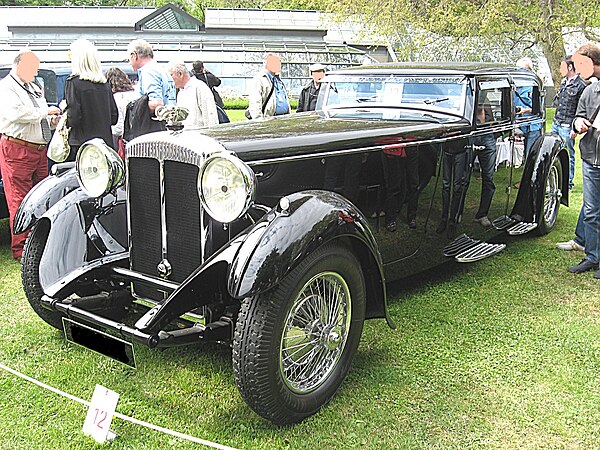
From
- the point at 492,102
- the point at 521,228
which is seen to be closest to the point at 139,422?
the point at 492,102

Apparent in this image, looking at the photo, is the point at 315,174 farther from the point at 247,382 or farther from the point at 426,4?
the point at 426,4

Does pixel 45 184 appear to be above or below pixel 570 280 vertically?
above

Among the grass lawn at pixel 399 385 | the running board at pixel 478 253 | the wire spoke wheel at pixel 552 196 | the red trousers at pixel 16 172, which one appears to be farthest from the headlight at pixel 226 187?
the wire spoke wheel at pixel 552 196

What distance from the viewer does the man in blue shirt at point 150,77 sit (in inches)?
245

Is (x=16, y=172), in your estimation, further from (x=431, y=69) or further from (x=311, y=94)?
(x=311, y=94)

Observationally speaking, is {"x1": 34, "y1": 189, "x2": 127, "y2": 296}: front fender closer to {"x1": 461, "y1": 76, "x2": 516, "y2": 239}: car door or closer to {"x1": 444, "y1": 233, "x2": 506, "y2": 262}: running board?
{"x1": 444, "y1": 233, "x2": 506, "y2": 262}: running board

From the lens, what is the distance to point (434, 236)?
4527mm

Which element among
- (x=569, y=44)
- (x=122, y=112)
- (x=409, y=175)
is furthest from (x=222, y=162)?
(x=569, y=44)

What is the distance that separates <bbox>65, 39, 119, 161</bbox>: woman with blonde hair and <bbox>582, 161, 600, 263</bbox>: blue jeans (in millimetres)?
4506

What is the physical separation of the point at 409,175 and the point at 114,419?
2.47m

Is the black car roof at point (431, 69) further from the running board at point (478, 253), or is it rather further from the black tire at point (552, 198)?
the running board at point (478, 253)

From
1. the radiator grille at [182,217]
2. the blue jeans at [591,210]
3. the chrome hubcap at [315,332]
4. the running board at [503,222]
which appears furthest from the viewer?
the running board at [503,222]

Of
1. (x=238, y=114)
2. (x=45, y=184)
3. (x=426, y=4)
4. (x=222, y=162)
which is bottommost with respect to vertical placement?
(x=238, y=114)

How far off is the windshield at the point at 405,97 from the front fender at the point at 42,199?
2.17 meters
